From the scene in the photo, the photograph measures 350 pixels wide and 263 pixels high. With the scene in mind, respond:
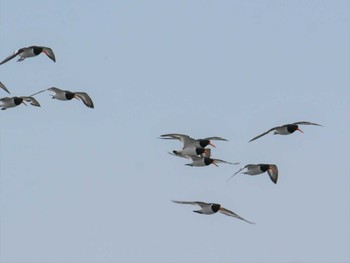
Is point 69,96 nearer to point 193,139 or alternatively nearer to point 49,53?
point 49,53

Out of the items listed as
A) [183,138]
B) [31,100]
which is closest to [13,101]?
[31,100]

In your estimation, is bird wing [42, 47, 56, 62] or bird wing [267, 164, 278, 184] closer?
bird wing [42, 47, 56, 62]

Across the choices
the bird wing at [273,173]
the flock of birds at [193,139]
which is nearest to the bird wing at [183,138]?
the flock of birds at [193,139]

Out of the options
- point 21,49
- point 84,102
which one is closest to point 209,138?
point 84,102

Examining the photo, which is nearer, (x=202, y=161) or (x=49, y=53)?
(x=202, y=161)

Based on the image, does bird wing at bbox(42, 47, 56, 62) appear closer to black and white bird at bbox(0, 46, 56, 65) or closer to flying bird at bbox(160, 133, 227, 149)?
black and white bird at bbox(0, 46, 56, 65)

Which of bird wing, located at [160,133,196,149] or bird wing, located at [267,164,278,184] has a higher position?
bird wing, located at [160,133,196,149]

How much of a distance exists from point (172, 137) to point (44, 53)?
991cm

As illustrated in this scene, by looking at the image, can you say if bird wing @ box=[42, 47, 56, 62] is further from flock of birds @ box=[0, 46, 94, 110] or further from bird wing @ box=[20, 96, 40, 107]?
bird wing @ box=[20, 96, 40, 107]

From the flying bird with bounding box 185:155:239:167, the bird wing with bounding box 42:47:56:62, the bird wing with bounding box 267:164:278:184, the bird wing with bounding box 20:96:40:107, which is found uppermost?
the bird wing with bounding box 42:47:56:62

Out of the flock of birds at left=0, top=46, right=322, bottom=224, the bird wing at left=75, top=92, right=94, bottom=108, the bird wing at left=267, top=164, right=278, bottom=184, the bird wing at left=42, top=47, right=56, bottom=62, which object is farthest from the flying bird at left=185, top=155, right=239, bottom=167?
the bird wing at left=42, top=47, right=56, bottom=62

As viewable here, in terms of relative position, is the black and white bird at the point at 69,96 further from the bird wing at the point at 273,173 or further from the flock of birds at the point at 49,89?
the bird wing at the point at 273,173

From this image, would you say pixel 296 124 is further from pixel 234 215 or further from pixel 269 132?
pixel 234 215

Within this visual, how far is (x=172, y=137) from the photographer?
60.8 metres
